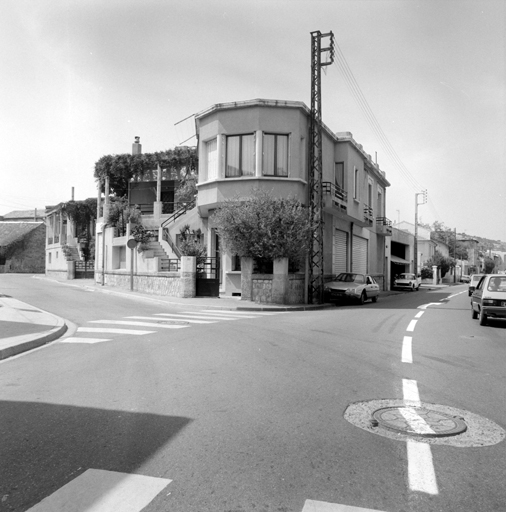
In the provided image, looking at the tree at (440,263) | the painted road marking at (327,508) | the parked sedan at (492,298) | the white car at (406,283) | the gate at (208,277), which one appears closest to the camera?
the painted road marking at (327,508)

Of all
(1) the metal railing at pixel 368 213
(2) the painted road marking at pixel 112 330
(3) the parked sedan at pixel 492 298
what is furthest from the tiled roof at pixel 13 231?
(3) the parked sedan at pixel 492 298

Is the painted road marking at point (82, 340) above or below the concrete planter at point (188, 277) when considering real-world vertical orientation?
below

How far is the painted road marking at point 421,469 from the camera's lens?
326 cm

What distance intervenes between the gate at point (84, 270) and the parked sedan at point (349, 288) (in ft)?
83.2

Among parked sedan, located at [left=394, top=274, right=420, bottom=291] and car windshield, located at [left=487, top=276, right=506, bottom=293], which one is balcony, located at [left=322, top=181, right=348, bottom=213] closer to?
car windshield, located at [left=487, top=276, right=506, bottom=293]

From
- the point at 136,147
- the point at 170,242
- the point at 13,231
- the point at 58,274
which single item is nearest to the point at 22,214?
the point at 13,231

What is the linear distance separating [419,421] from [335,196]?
2165 cm

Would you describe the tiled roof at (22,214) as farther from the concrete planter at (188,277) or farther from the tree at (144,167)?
the concrete planter at (188,277)

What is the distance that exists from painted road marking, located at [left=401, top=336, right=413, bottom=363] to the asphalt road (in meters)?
0.10

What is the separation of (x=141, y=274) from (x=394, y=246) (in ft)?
112

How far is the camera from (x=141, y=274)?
25281mm

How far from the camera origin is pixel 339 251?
95.0ft

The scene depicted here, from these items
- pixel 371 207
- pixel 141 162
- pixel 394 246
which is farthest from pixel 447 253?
pixel 141 162

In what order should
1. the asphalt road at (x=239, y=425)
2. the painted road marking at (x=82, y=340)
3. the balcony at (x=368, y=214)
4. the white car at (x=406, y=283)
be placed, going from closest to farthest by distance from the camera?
the asphalt road at (x=239, y=425), the painted road marking at (x=82, y=340), the balcony at (x=368, y=214), the white car at (x=406, y=283)
